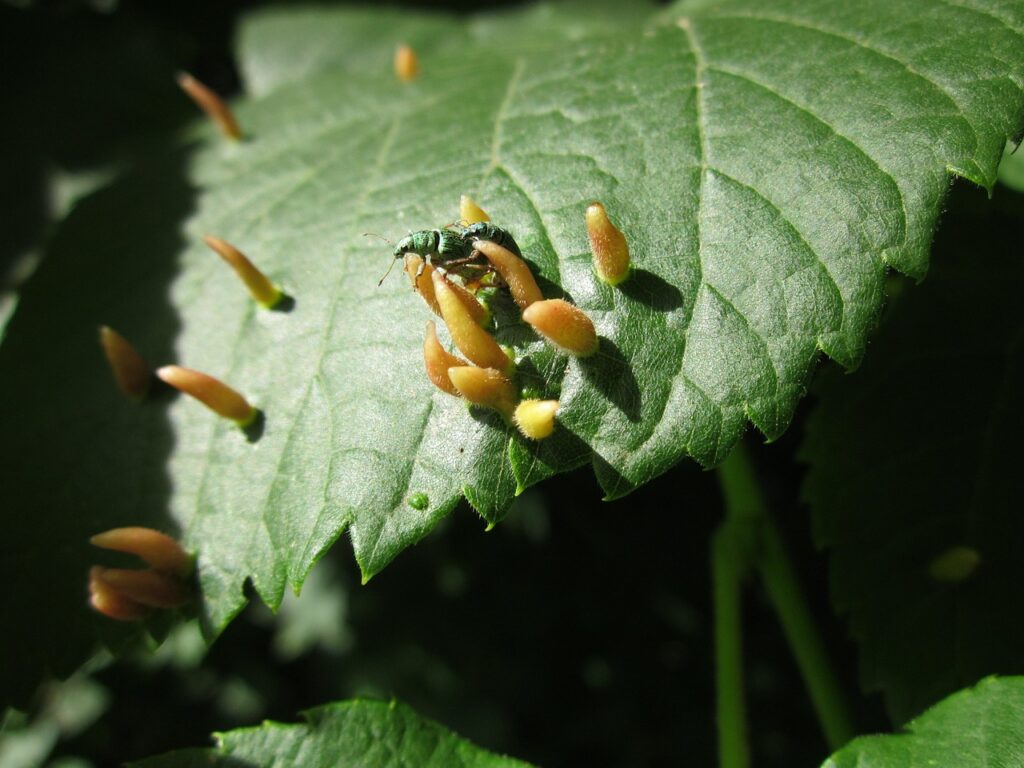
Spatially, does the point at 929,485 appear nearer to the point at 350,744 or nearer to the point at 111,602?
the point at 350,744

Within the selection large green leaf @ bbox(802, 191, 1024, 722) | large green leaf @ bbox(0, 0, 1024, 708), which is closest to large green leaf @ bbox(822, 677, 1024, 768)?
large green leaf @ bbox(802, 191, 1024, 722)

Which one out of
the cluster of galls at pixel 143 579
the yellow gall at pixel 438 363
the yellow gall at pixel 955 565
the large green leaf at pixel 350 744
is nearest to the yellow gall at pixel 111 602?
the cluster of galls at pixel 143 579

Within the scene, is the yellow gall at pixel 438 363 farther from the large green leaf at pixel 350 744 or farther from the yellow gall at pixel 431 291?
the large green leaf at pixel 350 744

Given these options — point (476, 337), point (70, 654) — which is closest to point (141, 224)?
point (70, 654)

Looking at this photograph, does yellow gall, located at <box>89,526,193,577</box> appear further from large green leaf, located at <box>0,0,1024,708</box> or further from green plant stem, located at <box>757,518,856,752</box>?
green plant stem, located at <box>757,518,856,752</box>

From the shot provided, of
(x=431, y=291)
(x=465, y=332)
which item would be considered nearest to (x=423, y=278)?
(x=431, y=291)

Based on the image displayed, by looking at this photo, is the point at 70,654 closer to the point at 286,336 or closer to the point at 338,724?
the point at 338,724
